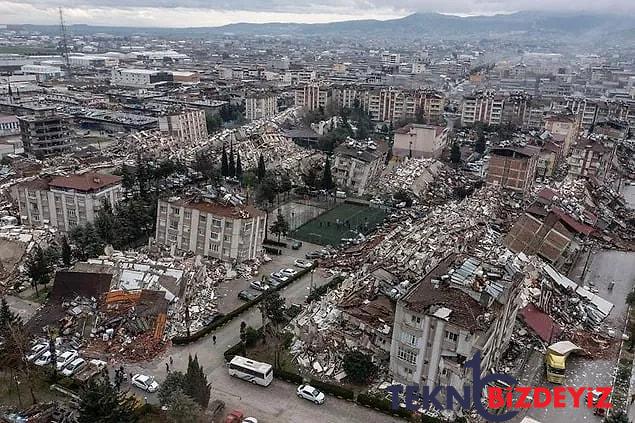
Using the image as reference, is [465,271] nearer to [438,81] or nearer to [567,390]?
[567,390]

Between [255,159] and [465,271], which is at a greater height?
[465,271]

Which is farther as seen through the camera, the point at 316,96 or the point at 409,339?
the point at 316,96

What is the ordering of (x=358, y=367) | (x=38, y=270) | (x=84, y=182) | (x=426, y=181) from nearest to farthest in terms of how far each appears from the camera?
(x=358, y=367) → (x=38, y=270) → (x=84, y=182) → (x=426, y=181)

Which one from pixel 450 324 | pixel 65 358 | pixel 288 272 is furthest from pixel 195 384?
pixel 288 272

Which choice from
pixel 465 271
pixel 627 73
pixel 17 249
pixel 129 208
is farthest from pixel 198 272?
pixel 627 73

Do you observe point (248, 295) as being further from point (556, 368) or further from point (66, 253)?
point (556, 368)

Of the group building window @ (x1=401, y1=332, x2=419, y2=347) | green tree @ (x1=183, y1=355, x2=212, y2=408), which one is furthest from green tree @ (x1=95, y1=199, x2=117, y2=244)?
building window @ (x1=401, y1=332, x2=419, y2=347)
